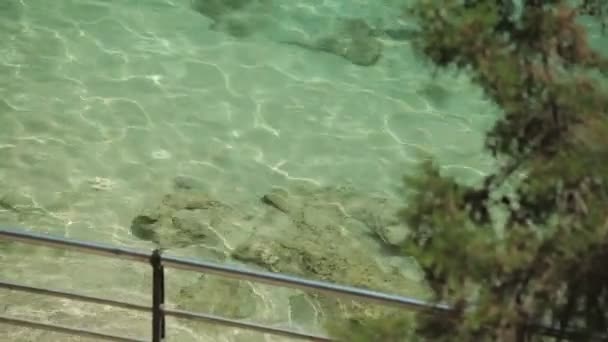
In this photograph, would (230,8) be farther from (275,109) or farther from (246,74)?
(275,109)

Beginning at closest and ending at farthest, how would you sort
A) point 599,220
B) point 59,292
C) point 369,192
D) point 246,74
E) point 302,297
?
1. point 599,220
2. point 59,292
3. point 302,297
4. point 369,192
5. point 246,74

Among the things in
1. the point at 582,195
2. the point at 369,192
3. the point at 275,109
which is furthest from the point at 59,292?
the point at 275,109

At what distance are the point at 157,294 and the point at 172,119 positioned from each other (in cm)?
361

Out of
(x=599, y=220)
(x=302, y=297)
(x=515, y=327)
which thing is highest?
(x=599, y=220)

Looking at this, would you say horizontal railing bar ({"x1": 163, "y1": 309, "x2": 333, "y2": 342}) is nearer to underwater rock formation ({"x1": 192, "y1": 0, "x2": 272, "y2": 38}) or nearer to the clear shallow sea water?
the clear shallow sea water

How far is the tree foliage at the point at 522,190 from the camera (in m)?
1.66

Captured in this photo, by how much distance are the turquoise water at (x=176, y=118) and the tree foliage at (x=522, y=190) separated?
2.94 meters

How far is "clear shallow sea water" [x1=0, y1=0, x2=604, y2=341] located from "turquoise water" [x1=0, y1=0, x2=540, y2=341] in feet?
0.04

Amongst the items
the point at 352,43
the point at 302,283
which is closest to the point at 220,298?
the point at 302,283

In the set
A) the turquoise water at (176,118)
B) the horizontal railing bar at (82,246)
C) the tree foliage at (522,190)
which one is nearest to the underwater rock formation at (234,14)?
the turquoise water at (176,118)

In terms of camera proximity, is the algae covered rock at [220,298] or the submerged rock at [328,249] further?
the submerged rock at [328,249]

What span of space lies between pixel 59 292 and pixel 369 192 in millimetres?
3096

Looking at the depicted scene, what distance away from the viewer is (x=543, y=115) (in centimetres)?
179

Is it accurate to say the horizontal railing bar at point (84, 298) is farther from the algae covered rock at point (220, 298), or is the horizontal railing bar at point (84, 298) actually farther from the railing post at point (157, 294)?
the algae covered rock at point (220, 298)
